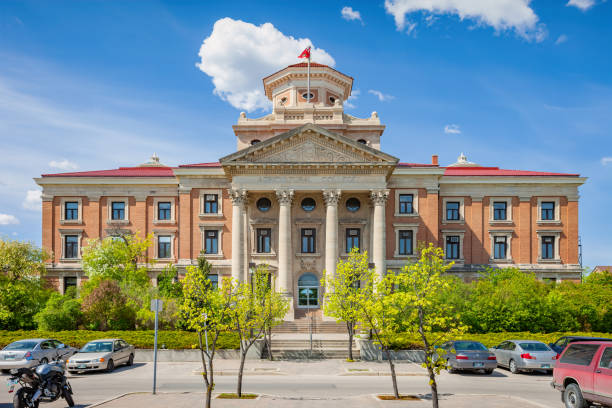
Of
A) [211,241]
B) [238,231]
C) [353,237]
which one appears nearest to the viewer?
[238,231]

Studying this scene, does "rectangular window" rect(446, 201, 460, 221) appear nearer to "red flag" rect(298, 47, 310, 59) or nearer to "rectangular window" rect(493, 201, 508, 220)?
"rectangular window" rect(493, 201, 508, 220)

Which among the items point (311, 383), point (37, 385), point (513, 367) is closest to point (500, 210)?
point (513, 367)

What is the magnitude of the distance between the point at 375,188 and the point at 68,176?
29423 millimetres

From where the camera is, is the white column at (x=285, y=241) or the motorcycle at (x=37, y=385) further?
the white column at (x=285, y=241)

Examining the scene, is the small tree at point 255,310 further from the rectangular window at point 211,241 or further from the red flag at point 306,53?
the red flag at point 306,53

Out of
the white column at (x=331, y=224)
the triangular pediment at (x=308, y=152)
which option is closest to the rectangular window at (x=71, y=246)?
the triangular pediment at (x=308, y=152)

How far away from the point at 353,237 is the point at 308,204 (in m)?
4.96

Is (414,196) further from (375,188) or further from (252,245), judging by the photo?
(252,245)

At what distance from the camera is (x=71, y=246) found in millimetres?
51812

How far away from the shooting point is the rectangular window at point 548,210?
5175 centimetres

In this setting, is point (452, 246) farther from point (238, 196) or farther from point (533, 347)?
point (533, 347)

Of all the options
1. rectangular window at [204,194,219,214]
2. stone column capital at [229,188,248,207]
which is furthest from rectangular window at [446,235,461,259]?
rectangular window at [204,194,219,214]

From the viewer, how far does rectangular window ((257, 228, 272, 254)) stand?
48.0m

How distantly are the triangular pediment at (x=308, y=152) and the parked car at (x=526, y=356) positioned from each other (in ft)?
65.3
